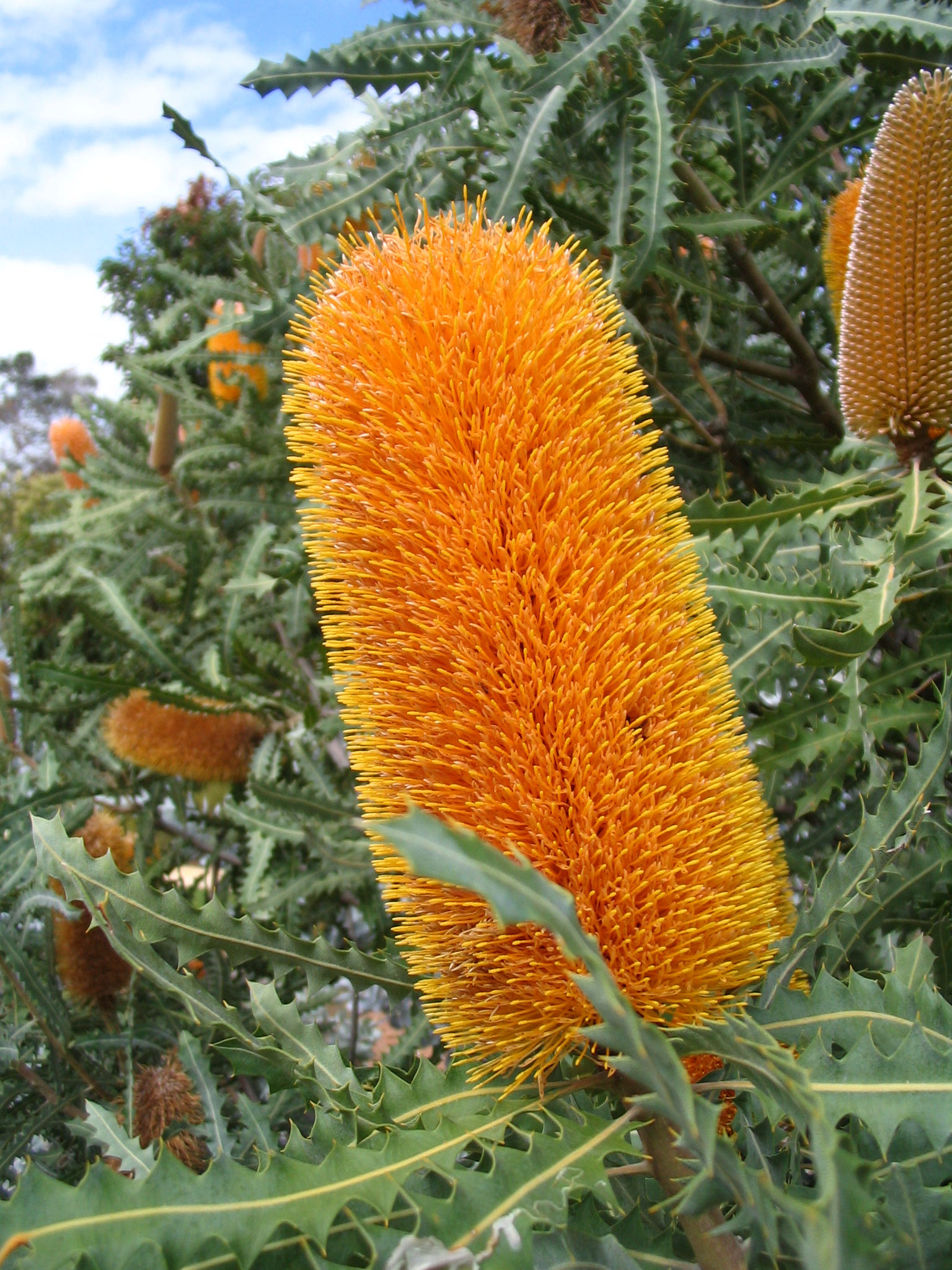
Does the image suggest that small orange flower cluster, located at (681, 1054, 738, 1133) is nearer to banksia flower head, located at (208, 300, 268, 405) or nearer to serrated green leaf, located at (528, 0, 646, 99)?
serrated green leaf, located at (528, 0, 646, 99)

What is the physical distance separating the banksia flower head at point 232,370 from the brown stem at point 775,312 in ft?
3.16

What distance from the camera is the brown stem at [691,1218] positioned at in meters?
0.55

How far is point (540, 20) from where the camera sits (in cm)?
125

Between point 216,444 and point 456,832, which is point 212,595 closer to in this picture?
point 216,444

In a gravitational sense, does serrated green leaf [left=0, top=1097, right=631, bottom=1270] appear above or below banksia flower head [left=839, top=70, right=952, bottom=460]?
below

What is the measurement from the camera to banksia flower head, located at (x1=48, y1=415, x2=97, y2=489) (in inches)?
108

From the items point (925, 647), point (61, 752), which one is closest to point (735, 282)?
point (925, 647)

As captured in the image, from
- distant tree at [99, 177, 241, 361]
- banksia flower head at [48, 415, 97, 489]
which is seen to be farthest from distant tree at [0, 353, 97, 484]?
banksia flower head at [48, 415, 97, 489]

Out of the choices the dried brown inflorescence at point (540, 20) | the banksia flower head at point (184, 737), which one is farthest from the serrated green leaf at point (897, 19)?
the banksia flower head at point (184, 737)

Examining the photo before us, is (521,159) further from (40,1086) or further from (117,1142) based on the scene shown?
(40,1086)

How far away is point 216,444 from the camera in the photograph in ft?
7.06

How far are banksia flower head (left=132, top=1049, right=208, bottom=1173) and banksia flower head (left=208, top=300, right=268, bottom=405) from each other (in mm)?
1357

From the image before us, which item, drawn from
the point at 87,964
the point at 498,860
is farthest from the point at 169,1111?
the point at 498,860

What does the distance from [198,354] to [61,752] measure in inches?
36.6
